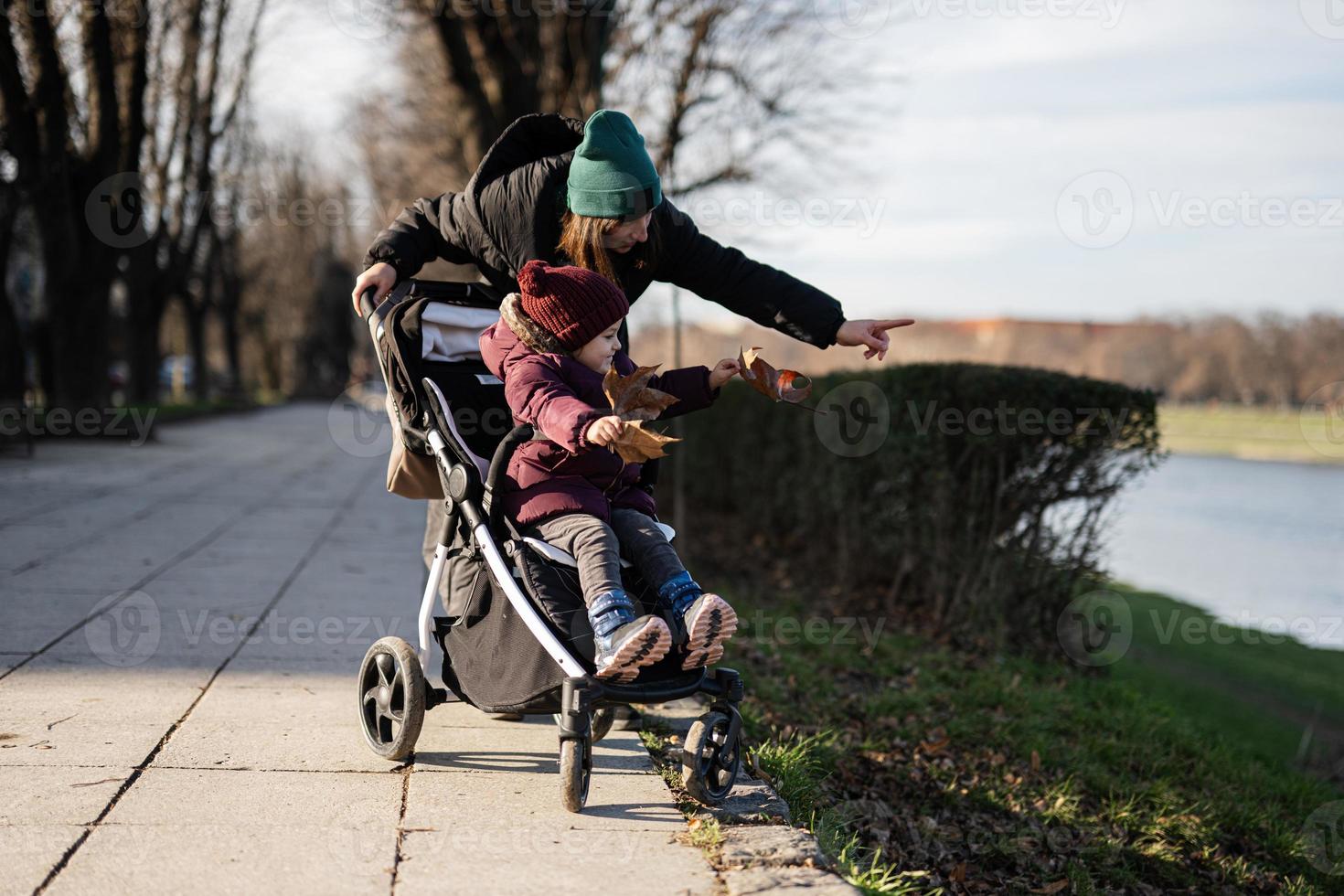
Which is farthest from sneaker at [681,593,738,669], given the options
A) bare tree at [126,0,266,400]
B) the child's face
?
bare tree at [126,0,266,400]

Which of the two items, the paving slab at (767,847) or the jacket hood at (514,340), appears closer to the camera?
the paving slab at (767,847)

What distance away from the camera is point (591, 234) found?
362 centimetres

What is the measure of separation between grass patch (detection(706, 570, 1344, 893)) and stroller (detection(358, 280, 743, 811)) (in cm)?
71

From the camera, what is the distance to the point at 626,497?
11.7 feet

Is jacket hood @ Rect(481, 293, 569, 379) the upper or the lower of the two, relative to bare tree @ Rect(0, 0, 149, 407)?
lower

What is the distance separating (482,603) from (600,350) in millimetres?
910

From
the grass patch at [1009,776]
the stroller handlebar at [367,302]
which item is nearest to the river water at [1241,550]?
the grass patch at [1009,776]

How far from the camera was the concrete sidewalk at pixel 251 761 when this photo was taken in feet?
9.08

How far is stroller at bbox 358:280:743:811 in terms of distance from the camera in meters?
3.17

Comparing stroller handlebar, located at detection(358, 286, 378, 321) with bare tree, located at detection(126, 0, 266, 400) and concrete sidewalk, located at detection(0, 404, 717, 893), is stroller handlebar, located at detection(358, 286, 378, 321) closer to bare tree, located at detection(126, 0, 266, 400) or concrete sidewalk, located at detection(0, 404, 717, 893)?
concrete sidewalk, located at detection(0, 404, 717, 893)

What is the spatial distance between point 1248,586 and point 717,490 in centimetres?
876

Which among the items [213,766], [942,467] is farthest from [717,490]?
[213,766]

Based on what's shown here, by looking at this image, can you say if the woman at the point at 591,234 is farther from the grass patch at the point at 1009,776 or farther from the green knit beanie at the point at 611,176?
the grass patch at the point at 1009,776

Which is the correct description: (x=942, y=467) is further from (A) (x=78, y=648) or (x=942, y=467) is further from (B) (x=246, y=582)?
(A) (x=78, y=648)
